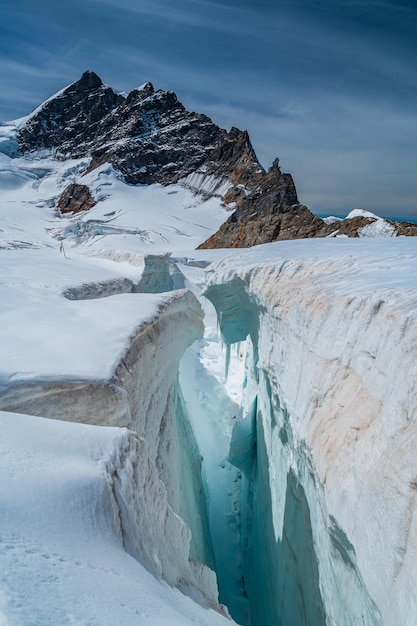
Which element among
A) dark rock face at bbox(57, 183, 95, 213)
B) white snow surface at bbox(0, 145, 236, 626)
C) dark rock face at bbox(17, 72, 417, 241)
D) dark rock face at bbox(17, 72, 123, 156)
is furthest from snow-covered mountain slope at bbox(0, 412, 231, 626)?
dark rock face at bbox(17, 72, 123, 156)

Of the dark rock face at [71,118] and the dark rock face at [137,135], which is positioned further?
the dark rock face at [71,118]

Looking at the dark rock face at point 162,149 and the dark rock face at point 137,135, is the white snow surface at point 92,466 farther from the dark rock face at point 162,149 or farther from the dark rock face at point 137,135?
the dark rock face at point 137,135

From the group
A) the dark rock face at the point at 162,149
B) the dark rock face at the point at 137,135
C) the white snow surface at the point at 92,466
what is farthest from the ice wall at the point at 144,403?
the dark rock face at the point at 137,135

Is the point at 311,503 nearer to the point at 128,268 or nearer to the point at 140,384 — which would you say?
the point at 140,384

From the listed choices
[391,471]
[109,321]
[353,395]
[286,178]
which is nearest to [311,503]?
[353,395]

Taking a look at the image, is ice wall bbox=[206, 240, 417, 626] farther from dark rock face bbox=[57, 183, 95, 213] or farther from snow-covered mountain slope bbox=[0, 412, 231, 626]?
dark rock face bbox=[57, 183, 95, 213]
